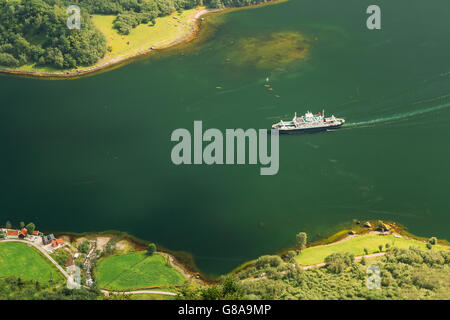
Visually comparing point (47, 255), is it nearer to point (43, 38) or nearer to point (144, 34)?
point (43, 38)

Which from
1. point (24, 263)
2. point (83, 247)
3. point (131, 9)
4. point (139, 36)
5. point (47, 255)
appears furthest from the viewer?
point (131, 9)

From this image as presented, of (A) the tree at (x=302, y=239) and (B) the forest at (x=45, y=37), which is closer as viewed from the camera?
(A) the tree at (x=302, y=239)

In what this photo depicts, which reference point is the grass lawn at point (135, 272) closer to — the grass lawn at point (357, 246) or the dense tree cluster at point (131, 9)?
the grass lawn at point (357, 246)

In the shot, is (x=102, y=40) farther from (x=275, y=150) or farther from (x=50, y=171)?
(x=275, y=150)

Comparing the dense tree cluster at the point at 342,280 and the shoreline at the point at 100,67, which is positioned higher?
the shoreline at the point at 100,67

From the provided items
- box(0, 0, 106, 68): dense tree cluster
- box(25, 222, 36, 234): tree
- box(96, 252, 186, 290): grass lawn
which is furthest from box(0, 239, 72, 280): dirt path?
box(0, 0, 106, 68): dense tree cluster

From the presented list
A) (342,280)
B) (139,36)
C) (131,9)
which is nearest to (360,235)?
(342,280)

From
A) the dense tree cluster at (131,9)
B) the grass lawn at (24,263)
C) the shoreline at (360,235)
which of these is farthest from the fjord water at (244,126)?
the dense tree cluster at (131,9)
